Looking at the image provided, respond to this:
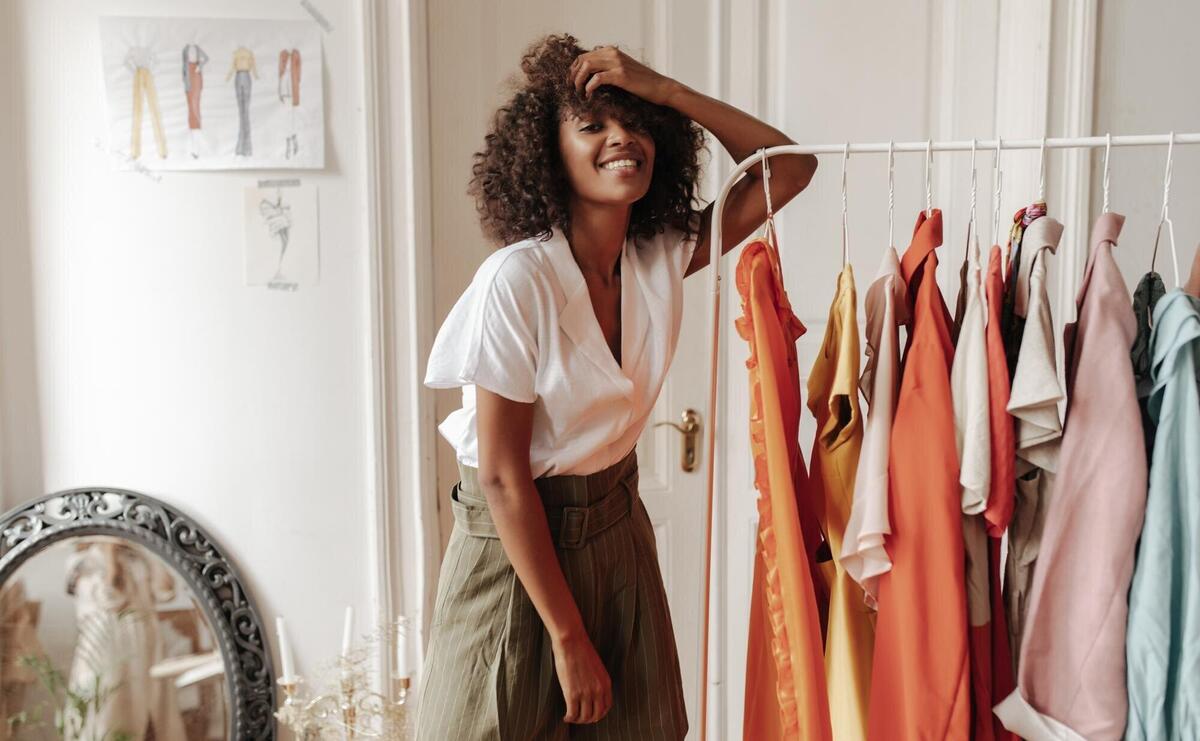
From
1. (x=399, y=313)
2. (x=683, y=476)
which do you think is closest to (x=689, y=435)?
(x=683, y=476)

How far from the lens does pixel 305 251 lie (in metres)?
1.77

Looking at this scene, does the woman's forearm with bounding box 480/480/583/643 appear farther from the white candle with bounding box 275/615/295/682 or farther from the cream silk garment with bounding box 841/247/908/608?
the white candle with bounding box 275/615/295/682

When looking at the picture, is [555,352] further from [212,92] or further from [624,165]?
[212,92]

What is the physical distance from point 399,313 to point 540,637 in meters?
0.78

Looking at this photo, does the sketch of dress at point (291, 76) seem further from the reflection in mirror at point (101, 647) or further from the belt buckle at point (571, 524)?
the belt buckle at point (571, 524)

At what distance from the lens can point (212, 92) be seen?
1.70 m

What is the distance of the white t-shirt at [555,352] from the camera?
3.69 ft

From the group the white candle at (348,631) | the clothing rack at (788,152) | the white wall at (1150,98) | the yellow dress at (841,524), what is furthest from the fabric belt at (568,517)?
the white wall at (1150,98)

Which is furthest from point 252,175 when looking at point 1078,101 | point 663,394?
point 1078,101

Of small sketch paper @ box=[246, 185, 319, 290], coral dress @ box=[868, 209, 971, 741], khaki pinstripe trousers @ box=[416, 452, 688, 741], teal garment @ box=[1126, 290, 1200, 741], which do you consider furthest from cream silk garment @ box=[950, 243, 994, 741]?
small sketch paper @ box=[246, 185, 319, 290]

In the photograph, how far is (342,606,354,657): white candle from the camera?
178cm

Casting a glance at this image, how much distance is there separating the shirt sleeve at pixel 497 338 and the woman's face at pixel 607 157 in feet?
0.45

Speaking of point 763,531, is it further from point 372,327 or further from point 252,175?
point 252,175

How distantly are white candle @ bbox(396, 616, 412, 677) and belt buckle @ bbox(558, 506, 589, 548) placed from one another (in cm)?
73
